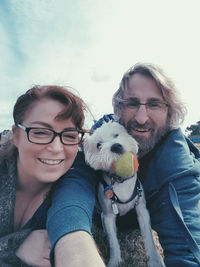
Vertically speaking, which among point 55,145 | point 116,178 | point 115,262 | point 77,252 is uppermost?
point 55,145

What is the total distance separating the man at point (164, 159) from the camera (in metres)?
1.83

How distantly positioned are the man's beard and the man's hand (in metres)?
1.48

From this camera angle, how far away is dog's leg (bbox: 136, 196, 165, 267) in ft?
6.77

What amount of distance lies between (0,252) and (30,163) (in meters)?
0.81

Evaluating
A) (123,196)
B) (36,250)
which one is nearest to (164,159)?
→ (123,196)

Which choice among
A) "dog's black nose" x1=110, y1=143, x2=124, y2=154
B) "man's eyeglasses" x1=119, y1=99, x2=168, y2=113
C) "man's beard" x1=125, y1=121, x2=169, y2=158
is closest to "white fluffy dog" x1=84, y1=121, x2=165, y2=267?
"dog's black nose" x1=110, y1=143, x2=124, y2=154

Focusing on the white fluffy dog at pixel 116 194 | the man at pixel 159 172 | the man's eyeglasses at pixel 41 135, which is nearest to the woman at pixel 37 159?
the man's eyeglasses at pixel 41 135

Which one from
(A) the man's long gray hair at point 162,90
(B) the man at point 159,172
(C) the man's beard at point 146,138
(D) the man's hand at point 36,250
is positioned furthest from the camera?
(A) the man's long gray hair at point 162,90

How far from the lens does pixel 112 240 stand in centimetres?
219

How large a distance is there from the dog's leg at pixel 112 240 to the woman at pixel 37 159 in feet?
1.80

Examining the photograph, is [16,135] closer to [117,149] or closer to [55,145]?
[55,145]

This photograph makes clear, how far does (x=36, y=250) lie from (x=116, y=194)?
931 mm

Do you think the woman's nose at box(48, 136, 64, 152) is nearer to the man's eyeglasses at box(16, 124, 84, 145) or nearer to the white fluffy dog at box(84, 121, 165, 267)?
the man's eyeglasses at box(16, 124, 84, 145)

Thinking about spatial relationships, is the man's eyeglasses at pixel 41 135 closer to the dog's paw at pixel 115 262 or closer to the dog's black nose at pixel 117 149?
the dog's black nose at pixel 117 149
